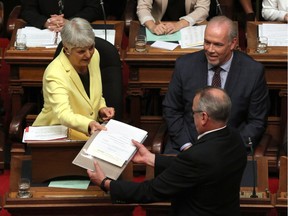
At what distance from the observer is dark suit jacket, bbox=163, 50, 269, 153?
12.3 feet

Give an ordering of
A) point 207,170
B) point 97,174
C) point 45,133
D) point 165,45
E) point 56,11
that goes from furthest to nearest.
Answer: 1. point 56,11
2. point 165,45
3. point 45,133
4. point 97,174
5. point 207,170

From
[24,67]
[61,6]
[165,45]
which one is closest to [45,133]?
[24,67]

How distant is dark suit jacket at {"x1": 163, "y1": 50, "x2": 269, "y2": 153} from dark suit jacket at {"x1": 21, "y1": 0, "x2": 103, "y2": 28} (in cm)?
107

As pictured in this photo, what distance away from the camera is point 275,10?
468cm

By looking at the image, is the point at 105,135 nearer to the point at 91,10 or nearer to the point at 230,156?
the point at 230,156

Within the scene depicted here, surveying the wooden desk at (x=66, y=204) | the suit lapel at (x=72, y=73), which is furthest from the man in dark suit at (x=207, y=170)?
the suit lapel at (x=72, y=73)

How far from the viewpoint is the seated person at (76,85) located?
3.43 metres

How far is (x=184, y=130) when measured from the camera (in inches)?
150

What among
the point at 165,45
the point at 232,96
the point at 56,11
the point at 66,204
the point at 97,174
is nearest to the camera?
the point at 97,174

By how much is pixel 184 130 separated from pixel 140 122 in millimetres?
652

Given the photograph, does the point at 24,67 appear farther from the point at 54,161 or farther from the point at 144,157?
the point at 144,157

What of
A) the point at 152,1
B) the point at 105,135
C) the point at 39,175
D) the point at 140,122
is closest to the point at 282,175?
the point at 105,135

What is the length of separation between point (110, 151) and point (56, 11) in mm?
1844

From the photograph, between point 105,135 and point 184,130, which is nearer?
point 105,135
